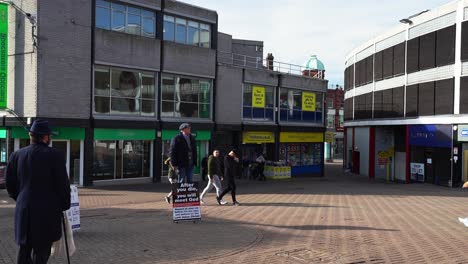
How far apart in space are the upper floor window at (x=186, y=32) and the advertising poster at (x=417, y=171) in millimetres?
14911

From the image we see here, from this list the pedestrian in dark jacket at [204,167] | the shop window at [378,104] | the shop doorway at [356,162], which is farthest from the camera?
the shop doorway at [356,162]

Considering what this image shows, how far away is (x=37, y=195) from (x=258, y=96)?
27.8 meters

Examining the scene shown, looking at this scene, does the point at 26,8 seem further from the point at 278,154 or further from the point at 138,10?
the point at 278,154

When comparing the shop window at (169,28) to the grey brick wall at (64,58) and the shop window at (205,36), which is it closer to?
the shop window at (205,36)

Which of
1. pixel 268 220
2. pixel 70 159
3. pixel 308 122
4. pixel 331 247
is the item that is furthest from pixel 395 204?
pixel 308 122

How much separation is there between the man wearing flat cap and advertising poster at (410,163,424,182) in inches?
941

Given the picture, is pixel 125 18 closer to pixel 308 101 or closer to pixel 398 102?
pixel 308 101

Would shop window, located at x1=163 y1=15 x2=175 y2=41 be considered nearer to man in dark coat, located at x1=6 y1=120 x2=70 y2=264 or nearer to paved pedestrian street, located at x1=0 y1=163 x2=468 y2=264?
paved pedestrian street, located at x1=0 y1=163 x2=468 y2=264

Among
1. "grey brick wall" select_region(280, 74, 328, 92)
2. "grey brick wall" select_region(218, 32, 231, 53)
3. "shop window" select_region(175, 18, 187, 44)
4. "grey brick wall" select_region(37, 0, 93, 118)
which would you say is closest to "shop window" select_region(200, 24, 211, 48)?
"shop window" select_region(175, 18, 187, 44)

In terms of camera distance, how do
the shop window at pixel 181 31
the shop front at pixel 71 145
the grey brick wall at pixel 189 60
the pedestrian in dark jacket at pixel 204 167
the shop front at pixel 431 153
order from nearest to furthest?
the shop front at pixel 71 145 < the grey brick wall at pixel 189 60 < the shop window at pixel 181 31 < the pedestrian in dark jacket at pixel 204 167 < the shop front at pixel 431 153

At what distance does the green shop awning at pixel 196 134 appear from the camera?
87.2 ft

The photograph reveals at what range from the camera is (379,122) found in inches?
1471

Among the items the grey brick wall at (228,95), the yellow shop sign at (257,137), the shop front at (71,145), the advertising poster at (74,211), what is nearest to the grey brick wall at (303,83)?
the yellow shop sign at (257,137)

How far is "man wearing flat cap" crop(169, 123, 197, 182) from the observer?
11.8 m
